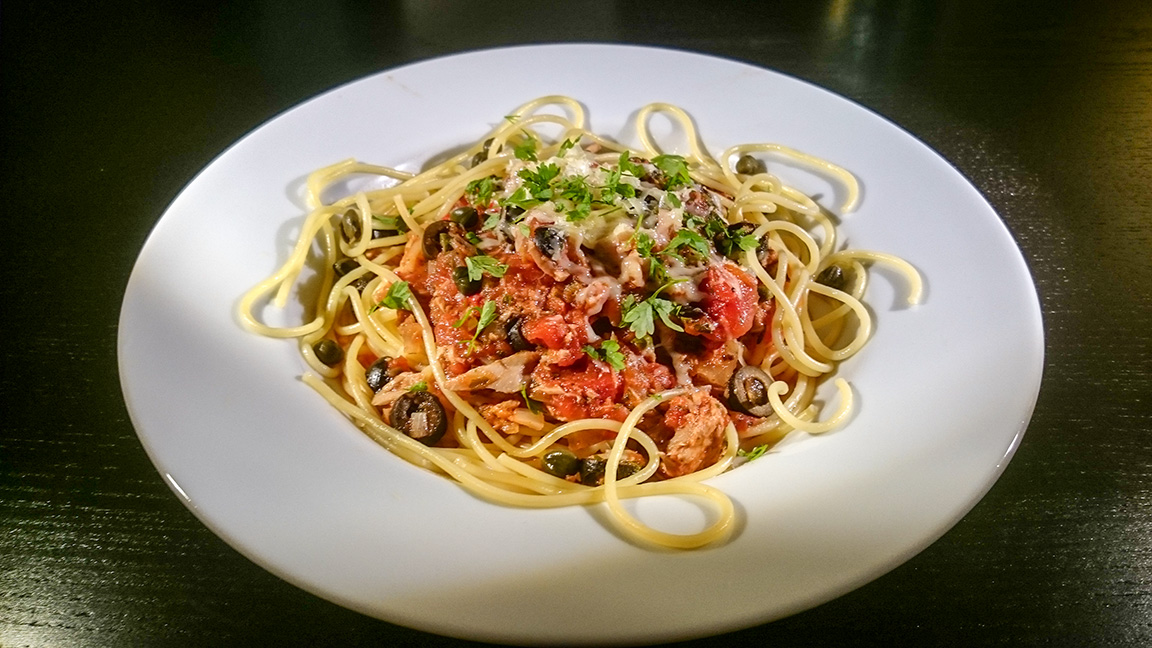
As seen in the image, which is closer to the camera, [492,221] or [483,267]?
[483,267]

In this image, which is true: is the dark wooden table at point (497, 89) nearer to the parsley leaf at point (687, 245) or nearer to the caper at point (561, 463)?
the caper at point (561, 463)

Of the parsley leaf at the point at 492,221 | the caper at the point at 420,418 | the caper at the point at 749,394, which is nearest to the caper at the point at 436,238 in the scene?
the parsley leaf at the point at 492,221

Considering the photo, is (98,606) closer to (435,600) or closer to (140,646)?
(140,646)

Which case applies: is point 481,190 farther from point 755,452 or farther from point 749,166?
point 755,452

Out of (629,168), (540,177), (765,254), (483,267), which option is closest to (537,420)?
(483,267)

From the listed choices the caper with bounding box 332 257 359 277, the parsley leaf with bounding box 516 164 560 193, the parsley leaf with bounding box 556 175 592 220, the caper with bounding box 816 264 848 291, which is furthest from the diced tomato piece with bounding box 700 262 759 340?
the caper with bounding box 332 257 359 277
